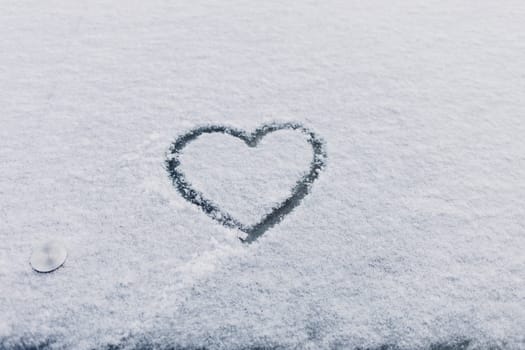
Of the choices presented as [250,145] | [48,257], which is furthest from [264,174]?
[48,257]

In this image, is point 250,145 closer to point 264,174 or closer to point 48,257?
point 264,174

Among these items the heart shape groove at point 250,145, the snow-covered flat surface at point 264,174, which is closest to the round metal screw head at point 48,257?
the snow-covered flat surface at point 264,174

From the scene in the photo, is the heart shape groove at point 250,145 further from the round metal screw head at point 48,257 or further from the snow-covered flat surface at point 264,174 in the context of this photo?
the round metal screw head at point 48,257

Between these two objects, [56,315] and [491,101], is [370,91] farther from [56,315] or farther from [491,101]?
[56,315]

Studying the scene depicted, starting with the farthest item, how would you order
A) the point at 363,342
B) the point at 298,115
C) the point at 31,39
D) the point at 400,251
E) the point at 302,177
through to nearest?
the point at 31,39 < the point at 298,115 < the point at 302,177 < the point at 400,251 < the point at 363,342

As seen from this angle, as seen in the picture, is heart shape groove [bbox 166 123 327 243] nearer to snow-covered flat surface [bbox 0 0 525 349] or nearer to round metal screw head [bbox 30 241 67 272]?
snow-covered flat surface [bbox 0 0 525 349]

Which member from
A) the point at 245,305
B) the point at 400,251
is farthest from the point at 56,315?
the point at 400,251

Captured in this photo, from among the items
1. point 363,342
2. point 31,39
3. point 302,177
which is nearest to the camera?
point 363,342
